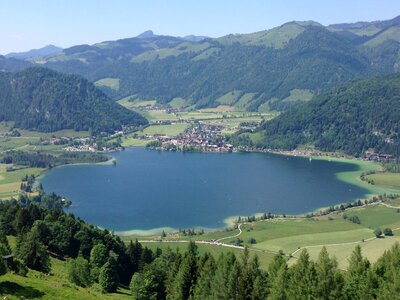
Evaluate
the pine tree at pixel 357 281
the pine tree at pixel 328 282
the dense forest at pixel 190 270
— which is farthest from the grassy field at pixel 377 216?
the pine tree at pixel 328 282

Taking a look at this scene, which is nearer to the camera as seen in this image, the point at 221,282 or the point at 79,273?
the point at 221,282

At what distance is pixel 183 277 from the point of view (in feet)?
158

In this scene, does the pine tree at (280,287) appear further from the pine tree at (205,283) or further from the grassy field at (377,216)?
the grassy field at (377,216)

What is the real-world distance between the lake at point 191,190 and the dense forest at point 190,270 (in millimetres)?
43516

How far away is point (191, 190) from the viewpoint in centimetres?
14300

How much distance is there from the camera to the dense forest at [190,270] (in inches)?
1622

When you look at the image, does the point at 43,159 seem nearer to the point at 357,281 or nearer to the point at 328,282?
the point at 357,281

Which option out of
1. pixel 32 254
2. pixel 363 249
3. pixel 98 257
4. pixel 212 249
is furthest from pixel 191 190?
pixel 32 254

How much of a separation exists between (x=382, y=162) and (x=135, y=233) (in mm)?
119416

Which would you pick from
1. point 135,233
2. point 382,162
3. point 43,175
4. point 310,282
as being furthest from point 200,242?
point 382,162

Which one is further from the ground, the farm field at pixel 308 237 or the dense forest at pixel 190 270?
the dense forest at pixel 190 270

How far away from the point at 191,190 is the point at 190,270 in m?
94.7

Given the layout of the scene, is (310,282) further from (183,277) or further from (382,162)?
(382,162)

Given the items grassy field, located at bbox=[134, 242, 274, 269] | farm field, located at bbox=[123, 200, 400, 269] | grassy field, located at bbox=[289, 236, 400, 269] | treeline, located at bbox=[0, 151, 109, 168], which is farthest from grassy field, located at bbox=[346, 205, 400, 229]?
treeline, located at bbox=[0, 151, 109, 168]
